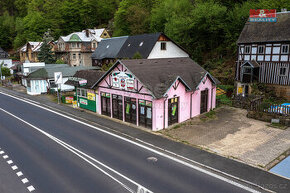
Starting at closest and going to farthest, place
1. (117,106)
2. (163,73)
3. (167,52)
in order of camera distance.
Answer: (163,73), (117,106), (167,52)

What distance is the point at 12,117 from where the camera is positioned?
23.5 meters

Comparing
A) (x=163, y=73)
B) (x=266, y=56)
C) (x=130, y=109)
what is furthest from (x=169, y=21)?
(x=130, y=109)

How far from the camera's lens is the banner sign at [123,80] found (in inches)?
773

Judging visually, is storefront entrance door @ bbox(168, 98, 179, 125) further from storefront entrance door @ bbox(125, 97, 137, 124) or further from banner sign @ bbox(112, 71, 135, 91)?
banner sign @ bbox(112, 71, 135, 91)

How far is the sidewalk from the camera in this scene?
11.3m

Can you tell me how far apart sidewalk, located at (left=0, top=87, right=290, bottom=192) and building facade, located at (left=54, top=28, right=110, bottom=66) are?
36.7 metres

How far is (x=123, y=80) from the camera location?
20297mm

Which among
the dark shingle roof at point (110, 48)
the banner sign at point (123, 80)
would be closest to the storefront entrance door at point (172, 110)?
the banner sign at point (123, 80)

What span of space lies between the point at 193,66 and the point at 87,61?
129ft

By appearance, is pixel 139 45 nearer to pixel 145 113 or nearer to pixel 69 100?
pixel 69 100

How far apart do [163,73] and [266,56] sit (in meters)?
15.6

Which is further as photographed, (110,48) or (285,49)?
(110,48)

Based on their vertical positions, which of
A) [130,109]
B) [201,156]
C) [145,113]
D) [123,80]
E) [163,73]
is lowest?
[201,156]

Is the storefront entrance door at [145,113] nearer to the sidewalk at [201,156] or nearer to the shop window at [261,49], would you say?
the sidewalk at [201,156]
